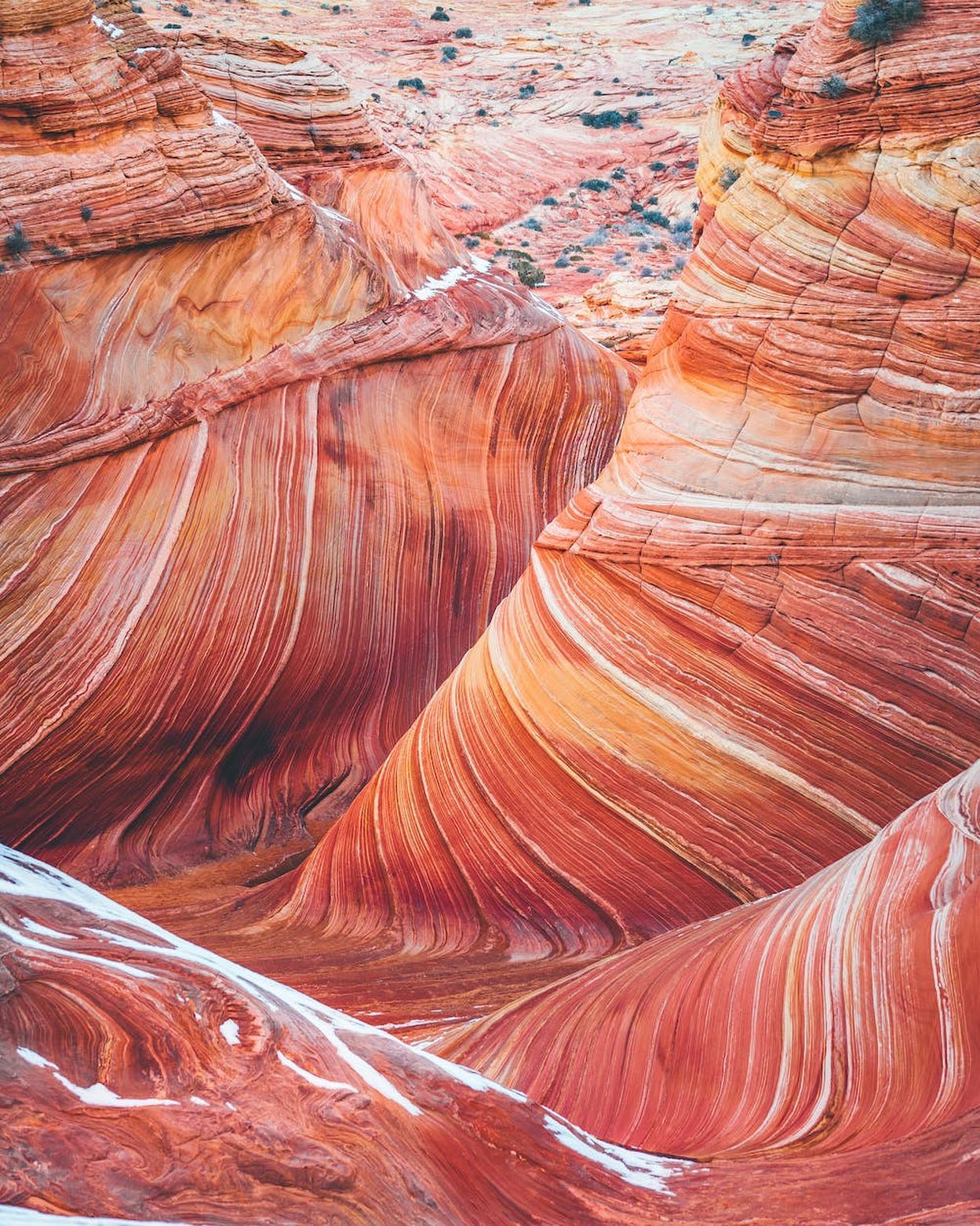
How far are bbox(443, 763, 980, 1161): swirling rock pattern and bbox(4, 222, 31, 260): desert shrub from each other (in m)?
6.61

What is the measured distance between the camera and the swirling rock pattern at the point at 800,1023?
3178 mm

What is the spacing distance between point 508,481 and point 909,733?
19.6ft

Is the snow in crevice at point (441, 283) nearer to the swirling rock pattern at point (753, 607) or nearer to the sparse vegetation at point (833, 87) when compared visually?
the swirling rock pattern at point (753, 607)

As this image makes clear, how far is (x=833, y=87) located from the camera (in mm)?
5477

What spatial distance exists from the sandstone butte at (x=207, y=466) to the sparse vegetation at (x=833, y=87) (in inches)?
199

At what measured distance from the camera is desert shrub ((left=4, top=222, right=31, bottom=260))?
8031 mm

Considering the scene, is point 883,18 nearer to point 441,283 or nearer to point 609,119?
point 441,283

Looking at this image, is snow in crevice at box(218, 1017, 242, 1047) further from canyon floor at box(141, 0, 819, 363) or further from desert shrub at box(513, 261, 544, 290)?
desert shrub at box(513, 261, 544, 290)

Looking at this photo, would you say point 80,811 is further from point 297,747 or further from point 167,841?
point 297,747

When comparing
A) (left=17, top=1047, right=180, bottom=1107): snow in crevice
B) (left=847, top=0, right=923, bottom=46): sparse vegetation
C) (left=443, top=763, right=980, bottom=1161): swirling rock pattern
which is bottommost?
(left=443, top=763, right=980, bottom=1161): swirling rock pattern

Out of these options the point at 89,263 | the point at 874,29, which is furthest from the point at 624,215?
the point at 874,29

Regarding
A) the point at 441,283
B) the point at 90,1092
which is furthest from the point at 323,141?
the point at 90,1092

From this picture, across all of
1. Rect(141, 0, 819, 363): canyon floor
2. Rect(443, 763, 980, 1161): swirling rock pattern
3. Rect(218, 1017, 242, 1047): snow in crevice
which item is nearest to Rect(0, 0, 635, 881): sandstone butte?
Rect(443, 763, 980, 1161): swirling rock pattern

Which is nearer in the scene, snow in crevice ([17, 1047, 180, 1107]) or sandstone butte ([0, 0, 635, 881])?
snow in crevice ([17, 1047, 180, 1107])
